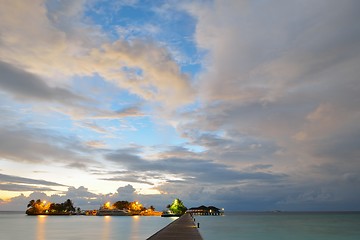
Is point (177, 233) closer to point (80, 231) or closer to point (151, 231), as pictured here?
point (151, 231)

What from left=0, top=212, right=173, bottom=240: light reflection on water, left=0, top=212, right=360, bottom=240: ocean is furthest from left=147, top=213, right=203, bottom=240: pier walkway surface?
left=0, top=212, right=173, bottom=240: light reflection on water

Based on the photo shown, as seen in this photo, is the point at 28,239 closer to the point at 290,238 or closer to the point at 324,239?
the point at 290,238

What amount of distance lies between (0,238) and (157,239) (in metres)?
45.7

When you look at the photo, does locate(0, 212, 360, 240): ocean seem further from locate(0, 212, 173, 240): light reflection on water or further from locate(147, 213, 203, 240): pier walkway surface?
locate(147, 213, 203, 240): pier walkway surface

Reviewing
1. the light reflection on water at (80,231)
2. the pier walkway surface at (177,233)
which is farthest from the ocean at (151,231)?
the pier walkway surface at (177,233)

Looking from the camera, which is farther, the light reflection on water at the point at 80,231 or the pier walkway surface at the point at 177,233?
the light reflection on water at the point at 80,231

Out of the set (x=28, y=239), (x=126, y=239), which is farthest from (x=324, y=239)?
(x=28, y=239)

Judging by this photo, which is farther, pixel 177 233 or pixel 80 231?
pixel 80 231

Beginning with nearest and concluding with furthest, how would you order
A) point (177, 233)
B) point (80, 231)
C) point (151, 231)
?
point (177, 233)
point (151, 231)
point (80, 231)

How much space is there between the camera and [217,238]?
6338 cm

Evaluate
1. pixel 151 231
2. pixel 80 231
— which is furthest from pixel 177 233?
pixel 80 231

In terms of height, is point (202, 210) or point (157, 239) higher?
point (202, 210)

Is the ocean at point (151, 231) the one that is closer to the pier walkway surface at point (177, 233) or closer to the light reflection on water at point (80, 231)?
the light reflection on water at point (80, 231)

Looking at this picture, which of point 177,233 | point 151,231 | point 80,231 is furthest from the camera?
point 80,231
